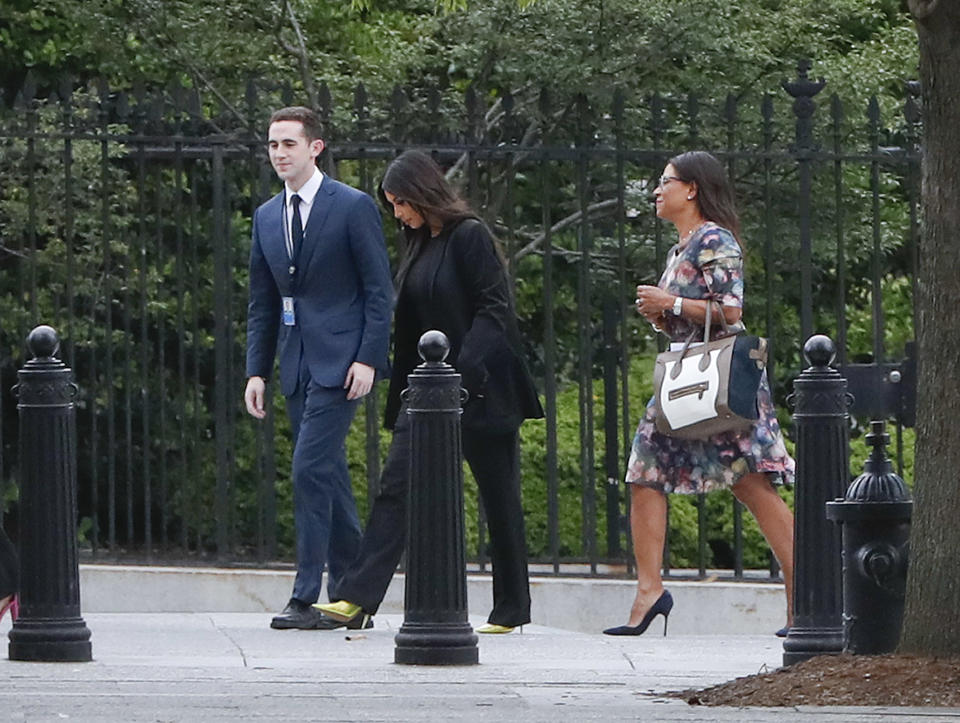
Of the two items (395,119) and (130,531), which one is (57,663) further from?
(395,119)

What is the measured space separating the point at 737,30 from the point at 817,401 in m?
8.14

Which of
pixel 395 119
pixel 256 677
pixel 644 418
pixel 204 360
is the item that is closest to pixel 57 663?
pixel 256 677

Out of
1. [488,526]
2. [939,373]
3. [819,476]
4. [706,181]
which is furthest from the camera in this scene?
[706,181]

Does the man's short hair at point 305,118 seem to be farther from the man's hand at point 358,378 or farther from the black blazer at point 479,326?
the man's hand at point 358,378

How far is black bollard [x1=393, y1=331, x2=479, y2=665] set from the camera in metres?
7.07

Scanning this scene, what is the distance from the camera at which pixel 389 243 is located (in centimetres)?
1405

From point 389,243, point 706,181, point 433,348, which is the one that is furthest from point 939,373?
point 389,243

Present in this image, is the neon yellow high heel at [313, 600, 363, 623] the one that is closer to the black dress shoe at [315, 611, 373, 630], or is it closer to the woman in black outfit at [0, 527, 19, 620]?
the black dress shoe at [315, 611, 373, 630]

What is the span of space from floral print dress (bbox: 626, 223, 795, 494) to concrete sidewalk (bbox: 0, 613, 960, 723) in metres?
0.61

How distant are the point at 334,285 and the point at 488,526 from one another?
104 centimetres

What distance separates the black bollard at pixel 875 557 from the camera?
6.55 metres

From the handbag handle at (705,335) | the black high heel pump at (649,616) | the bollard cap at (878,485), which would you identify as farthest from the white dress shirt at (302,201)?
the bollard cap at (878,485)

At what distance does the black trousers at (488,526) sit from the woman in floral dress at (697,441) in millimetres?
399

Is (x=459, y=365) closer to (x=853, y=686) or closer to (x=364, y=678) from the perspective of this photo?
(x=364, y=678)
